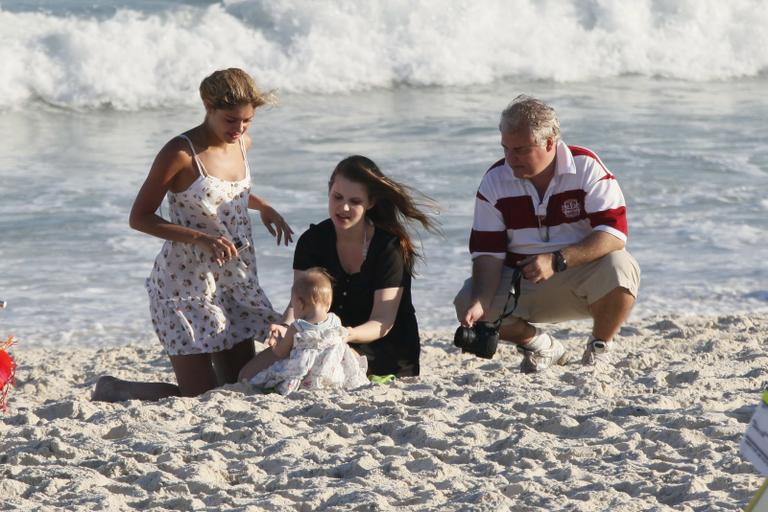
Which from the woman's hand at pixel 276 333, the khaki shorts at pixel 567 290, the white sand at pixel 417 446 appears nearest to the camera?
the white sand at pixel 417 446

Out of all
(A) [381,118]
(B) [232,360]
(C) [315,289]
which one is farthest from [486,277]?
(A) [381,118]

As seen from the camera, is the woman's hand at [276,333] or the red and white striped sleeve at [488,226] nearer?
the woman's hand at [276,333]

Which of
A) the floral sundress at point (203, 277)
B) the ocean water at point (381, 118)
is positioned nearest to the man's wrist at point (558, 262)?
the floral sundress at point (203, 277)

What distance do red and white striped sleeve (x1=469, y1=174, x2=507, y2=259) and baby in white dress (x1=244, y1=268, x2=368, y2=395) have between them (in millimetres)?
756

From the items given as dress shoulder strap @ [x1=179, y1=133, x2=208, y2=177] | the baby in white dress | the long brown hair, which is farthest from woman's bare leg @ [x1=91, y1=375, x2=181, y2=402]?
the long brown hair

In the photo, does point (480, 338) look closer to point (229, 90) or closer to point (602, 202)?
point (602, 202)

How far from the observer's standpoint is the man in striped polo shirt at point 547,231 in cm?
491

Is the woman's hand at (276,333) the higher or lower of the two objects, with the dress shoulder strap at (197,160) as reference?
lower

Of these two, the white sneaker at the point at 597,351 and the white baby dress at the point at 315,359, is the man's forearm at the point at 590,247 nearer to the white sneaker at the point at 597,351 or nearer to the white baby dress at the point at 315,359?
the white sneaker at the point at 597,351

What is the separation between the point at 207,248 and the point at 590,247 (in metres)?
1.54

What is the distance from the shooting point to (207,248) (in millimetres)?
4758

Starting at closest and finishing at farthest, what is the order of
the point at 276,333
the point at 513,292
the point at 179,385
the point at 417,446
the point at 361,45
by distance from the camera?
1. the point at 417,446
2. the point at 276,333
3. the point at 179,385
4. the point at 513,292
5. the point at 361,45

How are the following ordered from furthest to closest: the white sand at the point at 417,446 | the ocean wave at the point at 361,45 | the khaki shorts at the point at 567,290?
the ocean wave at the point at 361,45 < the khaki shorts at the point at 567,290 < the white sand at the point at 417,446

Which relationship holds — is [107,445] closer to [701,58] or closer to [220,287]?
[220,287]
